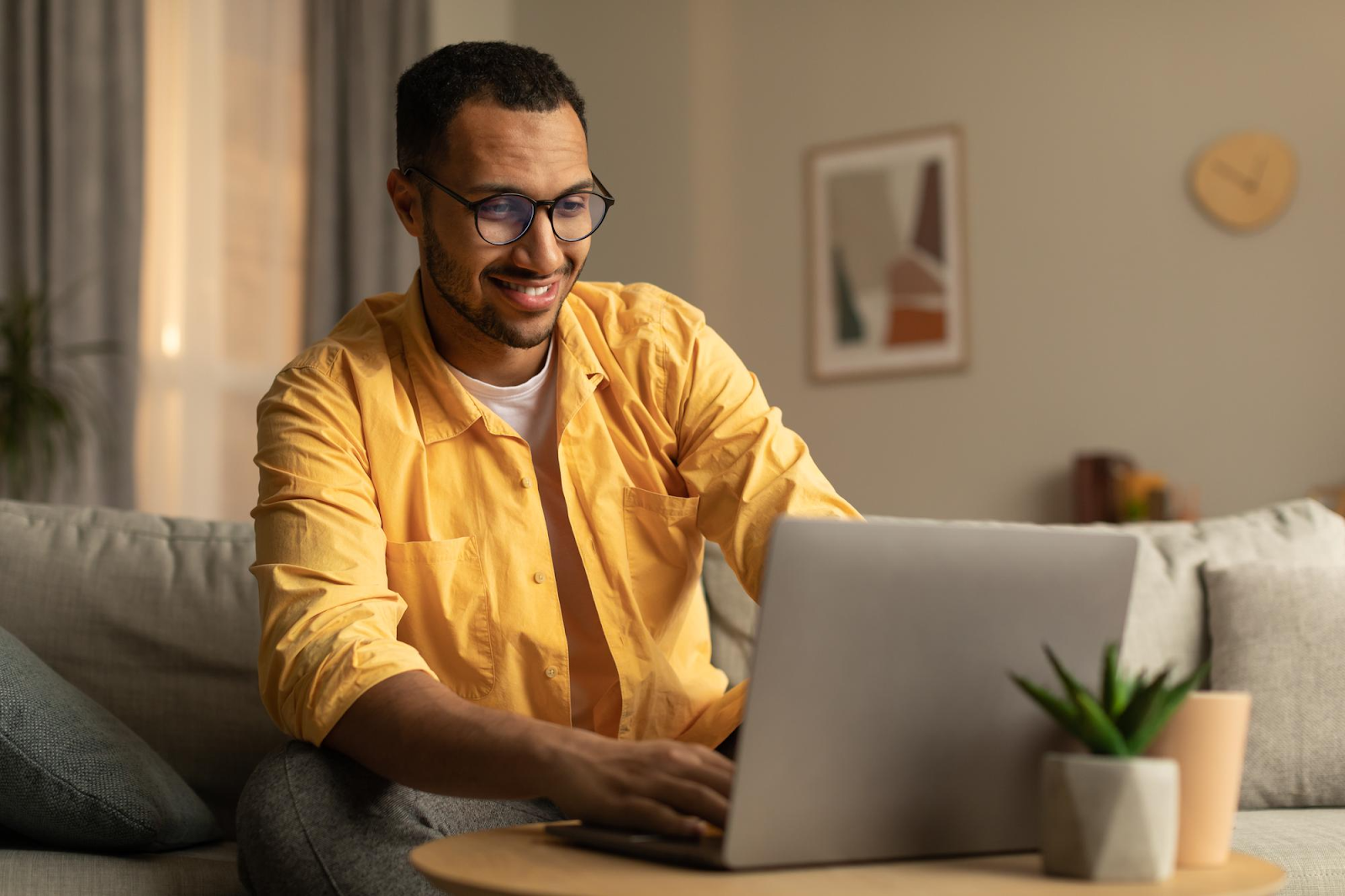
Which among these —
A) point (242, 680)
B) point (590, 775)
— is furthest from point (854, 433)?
point (590, 775)

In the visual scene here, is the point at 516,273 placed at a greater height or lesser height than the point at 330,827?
greater

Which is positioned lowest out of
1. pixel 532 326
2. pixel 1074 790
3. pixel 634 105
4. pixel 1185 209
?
pixel 1074 790

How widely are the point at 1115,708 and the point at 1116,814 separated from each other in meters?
0.07

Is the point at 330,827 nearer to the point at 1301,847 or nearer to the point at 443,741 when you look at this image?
the point at 443,741

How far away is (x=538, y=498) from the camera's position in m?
1.45

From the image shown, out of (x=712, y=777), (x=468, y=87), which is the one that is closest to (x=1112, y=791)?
(x=712, y=777)

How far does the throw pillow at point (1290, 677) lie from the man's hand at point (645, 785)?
1.20 meters

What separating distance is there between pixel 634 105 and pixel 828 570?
4128 mm

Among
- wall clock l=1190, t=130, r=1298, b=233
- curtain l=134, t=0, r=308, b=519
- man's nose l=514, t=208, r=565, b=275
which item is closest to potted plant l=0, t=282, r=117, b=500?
curtain l=134, t=0, r=308, b=519

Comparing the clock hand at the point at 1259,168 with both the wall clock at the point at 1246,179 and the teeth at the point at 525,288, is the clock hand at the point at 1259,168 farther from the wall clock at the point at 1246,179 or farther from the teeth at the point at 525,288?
the teeth at the point at 525,288

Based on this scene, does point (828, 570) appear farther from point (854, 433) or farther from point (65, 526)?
point (854, 433)

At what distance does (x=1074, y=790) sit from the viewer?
2.51ft

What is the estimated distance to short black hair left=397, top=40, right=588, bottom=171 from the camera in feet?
4.82

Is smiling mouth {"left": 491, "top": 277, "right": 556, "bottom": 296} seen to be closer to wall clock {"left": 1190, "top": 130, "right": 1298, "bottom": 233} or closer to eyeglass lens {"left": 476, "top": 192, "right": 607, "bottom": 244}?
eyeglass lens {"left": 476, "top": 192, "right": 607, "bottom": 244}
